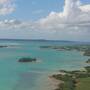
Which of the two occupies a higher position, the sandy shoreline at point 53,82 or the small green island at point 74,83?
the small green island at point 74,83

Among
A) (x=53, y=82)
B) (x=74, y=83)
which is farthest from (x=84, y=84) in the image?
(x=53, y=82)

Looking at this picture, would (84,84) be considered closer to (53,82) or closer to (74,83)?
(74,83)

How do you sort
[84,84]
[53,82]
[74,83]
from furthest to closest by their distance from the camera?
[53,82] < [74,83] < [84,84]

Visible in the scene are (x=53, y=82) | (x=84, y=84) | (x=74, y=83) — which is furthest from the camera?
(x=53, y=82)

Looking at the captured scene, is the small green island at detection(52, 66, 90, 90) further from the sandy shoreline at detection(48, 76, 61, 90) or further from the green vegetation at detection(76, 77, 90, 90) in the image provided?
the sandy shoreline at detection(48, 76, 61, 90)

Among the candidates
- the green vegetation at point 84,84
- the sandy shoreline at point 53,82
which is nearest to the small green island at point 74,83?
the green vegetation at point 84,84

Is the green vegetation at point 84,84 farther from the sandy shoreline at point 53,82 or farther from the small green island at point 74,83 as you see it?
the sandy shoreline at point 53,82

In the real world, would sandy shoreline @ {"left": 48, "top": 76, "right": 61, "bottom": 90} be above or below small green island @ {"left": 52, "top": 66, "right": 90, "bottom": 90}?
below

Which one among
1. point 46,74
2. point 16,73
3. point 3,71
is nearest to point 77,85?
point 46,74

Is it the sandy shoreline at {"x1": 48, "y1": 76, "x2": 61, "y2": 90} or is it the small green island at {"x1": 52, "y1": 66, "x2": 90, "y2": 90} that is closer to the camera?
the small green island at {"x1": 52, "y1": 66, "x2": 90, "y2": 90}

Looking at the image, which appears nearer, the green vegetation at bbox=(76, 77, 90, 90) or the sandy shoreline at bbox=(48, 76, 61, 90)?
the green vegetation at bbox=(76, 77, 90, 90)

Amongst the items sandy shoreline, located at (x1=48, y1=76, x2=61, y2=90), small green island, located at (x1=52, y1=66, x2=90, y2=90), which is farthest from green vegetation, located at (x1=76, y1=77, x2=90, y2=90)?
sandy shoreline, located at (x1=48, y1=76, x2=61, y2=90)
